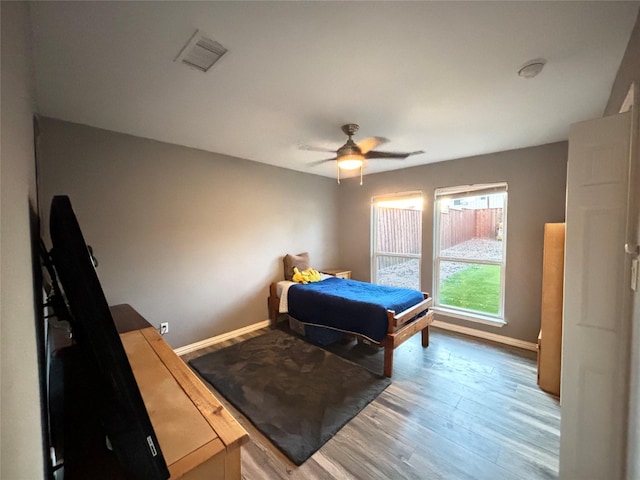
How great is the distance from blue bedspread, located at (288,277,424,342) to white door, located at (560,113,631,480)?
4.78ft

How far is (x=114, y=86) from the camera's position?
6.00 ft

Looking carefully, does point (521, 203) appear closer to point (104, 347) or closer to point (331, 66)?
point (331, 66)

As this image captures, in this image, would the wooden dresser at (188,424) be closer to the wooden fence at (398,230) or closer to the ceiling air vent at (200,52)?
the ceiling air vent at (200,52)

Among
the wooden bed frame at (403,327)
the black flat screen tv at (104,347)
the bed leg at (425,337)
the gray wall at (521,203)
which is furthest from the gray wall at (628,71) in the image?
the bed leg at (425,337)

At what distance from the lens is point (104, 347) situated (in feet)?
2.17

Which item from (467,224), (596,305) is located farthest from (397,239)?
(596,305)

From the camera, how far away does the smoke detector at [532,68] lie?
158cm

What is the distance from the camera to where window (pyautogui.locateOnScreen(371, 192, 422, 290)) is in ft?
→ 14.0

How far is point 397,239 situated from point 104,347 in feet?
14.3

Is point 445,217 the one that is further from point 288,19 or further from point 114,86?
point 114,86

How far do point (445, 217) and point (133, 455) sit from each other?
4.15 metres

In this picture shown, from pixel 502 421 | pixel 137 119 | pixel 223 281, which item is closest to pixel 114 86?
pixel 137 119

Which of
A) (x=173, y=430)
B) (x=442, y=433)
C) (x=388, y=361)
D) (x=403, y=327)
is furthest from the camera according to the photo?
(x=403, y=327)

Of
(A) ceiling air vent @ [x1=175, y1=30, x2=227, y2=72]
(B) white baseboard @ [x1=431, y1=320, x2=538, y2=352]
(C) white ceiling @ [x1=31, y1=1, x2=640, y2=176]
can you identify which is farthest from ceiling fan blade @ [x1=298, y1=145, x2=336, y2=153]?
(B) white baseboard @ [x1=431, y1=320, x2=538, y2=352]
